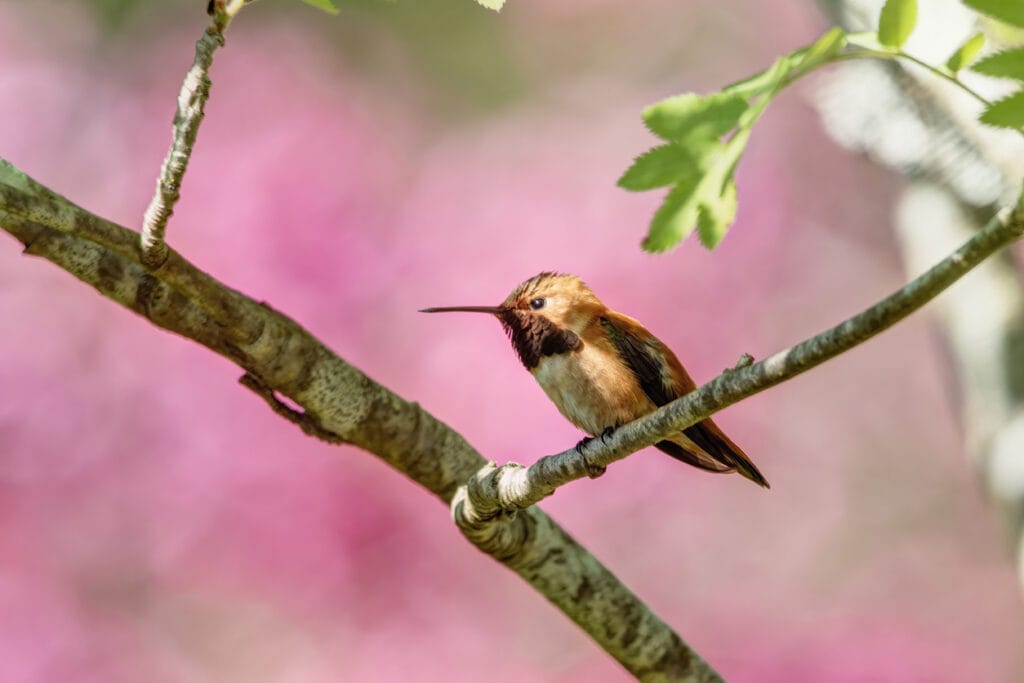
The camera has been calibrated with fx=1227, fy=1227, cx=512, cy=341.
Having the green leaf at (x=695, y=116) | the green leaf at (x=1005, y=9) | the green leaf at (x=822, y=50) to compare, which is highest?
the green leaf at (x=822, y=50)

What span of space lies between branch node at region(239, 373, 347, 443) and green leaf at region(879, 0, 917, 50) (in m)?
1.14

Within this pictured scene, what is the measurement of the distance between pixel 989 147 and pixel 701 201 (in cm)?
151

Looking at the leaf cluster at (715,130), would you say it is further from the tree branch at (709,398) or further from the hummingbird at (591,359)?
the hummingbird at (591,359)

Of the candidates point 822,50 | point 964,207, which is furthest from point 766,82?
point 964,207

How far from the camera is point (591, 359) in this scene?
7.20 ft

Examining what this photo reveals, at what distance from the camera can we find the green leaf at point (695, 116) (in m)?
1.27

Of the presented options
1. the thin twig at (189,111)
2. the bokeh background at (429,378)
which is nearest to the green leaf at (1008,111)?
the thin twig at (189,111)

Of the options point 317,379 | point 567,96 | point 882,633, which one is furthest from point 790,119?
point 317,379

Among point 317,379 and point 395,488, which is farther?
point 395,488

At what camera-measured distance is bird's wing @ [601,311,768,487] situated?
2.03m

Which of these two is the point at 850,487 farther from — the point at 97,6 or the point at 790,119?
the point at 97,6

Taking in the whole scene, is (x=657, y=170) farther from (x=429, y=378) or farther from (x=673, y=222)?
(x=429, y=378)

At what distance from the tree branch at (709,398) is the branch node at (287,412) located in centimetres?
25

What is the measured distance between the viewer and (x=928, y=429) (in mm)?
5207
